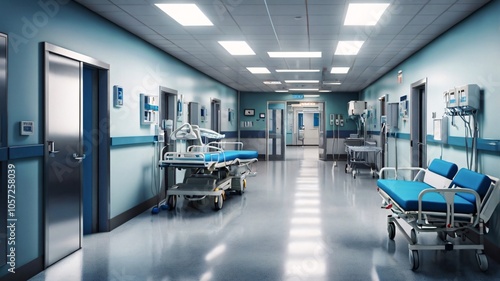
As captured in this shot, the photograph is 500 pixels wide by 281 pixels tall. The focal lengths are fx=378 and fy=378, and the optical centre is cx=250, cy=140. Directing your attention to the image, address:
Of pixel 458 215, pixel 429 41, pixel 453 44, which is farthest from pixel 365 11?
pixel 458 215

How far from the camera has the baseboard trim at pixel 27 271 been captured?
10.1ft

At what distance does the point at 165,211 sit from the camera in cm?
603

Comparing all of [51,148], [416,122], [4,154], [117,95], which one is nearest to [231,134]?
[416,122]

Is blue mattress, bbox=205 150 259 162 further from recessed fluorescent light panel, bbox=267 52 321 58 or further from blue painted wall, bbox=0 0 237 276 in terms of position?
recessed fluorescent light panel, bbox=267 52 321 58

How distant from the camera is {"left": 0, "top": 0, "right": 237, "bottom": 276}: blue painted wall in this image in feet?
10.6

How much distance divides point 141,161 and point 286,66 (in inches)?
169

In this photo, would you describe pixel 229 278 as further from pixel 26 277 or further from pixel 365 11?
pixel 365 11

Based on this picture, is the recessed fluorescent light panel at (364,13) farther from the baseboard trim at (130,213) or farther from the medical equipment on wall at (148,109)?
the baseboard trim at (130,213)

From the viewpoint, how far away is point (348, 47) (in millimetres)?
6645

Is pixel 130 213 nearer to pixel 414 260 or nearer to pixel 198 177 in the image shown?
pixel 198 177

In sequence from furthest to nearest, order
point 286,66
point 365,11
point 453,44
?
point 286,66, point 453,44, point 365,11

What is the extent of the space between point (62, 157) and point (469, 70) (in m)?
4.80

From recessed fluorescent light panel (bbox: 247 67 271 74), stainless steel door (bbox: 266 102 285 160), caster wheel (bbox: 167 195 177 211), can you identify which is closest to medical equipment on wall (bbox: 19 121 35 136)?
caster wheel (bbox: 167 195 177 211)

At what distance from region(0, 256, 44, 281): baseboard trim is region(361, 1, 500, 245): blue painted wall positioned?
4499 mm
